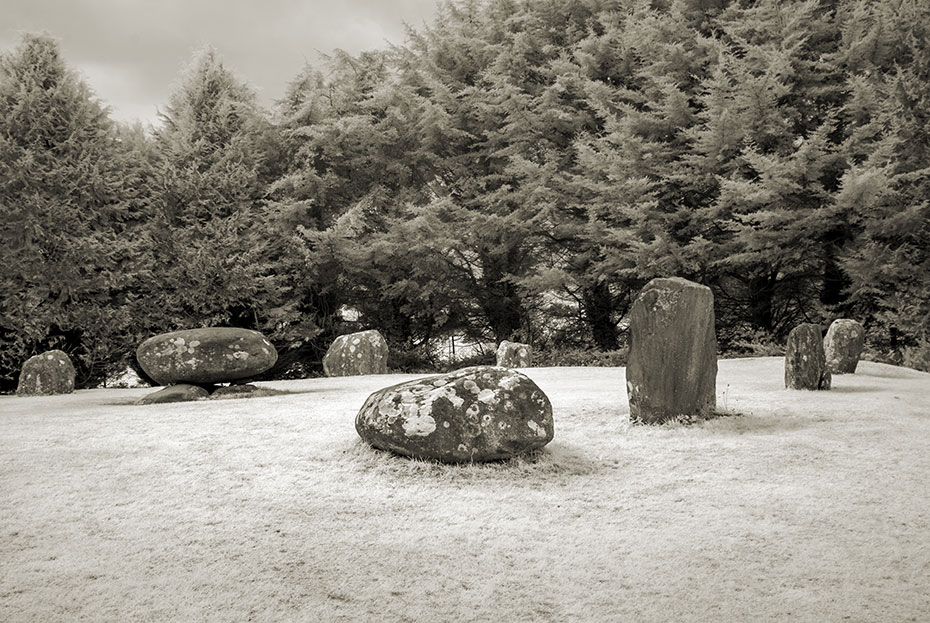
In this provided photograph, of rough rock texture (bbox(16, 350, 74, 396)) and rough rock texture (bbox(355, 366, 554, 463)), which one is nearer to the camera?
rough rock texture (bbox(355, 366, 554, 463))

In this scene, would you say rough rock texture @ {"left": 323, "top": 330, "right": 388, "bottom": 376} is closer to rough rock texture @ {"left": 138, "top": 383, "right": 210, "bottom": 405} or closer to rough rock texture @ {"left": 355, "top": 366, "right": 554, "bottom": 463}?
rough rock texture @ {"left": 138, "top": 383, "right": 210, "bottom": 405}

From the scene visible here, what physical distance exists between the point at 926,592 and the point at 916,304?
12.2 metres

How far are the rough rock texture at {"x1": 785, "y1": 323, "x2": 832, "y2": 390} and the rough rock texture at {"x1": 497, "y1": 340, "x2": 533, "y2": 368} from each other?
19.2ft

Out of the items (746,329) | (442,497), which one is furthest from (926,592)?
(746,329)

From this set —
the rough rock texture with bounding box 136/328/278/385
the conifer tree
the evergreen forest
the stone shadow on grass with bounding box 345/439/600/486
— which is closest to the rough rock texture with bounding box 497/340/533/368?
the evergreen forest

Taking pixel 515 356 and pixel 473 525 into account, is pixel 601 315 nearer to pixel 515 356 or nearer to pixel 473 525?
pixel 515 356

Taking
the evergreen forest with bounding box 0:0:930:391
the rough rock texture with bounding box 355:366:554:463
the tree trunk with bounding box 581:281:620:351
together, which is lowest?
the rough rock texture with bounding box 355:366:554:463

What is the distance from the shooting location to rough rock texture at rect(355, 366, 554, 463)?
5.12 meters

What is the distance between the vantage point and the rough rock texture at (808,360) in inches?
351

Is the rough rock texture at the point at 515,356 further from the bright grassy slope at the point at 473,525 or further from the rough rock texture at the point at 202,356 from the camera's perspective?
the bright grassy slope at the point at 473,525

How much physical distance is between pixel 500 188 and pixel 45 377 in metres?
10.7

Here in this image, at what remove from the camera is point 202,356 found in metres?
10.1

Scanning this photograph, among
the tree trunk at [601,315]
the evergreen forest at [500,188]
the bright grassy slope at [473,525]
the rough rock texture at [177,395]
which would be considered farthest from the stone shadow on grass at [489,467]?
the tree trunk at [601,315]

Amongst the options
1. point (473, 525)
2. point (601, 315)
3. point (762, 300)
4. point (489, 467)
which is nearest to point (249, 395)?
point (489, 467)
